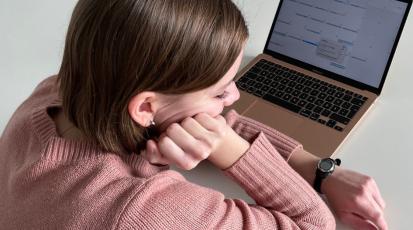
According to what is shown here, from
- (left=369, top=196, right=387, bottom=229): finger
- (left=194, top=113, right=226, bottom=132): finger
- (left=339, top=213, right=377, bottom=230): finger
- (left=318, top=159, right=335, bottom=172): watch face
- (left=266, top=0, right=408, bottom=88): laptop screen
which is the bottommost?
(left=339, top=213, right=377, bottom=230): finger

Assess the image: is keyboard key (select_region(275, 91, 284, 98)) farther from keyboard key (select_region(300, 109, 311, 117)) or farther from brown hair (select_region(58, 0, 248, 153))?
brown hair (select_region(58, 0, 248, 153))

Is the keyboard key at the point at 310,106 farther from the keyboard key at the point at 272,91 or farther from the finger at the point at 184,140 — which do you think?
the finger at the point at 184,140

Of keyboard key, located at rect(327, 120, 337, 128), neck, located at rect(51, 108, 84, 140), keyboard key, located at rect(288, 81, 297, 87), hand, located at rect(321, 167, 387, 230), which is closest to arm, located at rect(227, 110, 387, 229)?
hand, located at rect(321, 167, 387, 230)

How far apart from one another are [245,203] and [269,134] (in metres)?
0.20

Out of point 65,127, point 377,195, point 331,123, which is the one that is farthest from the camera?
point 331,123

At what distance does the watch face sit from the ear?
1.07 ft

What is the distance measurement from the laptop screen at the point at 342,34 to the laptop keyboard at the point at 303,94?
4 centimetres

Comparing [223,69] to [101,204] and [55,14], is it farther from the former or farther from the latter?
[55,14]

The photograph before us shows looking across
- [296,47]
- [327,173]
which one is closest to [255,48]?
[296,47]

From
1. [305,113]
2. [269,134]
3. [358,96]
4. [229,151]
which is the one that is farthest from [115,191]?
[358,96]

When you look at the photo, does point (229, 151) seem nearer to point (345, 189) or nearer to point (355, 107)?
point (345, 189)

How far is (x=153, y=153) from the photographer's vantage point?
711mm

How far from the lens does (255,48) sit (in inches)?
48.4

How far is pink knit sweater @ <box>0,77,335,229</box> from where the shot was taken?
586 millimetres
